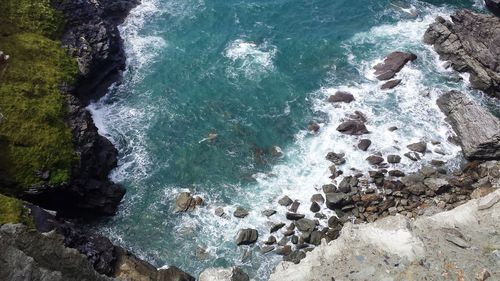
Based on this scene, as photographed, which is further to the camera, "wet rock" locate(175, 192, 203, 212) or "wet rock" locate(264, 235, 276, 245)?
"wet rock" locate(175, 192, 203, 212)

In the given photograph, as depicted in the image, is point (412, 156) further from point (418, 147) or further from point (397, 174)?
point (397, 174)

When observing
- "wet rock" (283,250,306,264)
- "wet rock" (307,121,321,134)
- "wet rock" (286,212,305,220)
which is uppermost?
"wet rock" (307,121,321,134)

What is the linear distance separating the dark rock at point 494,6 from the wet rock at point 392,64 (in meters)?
12.4

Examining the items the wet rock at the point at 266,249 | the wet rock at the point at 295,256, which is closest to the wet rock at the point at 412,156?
the wet rock at the point at 295,256

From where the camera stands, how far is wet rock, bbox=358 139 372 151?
46250 mm

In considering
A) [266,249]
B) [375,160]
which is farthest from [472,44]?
[266,249]

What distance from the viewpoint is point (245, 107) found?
2013 inches

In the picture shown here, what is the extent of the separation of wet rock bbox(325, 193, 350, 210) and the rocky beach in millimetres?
140

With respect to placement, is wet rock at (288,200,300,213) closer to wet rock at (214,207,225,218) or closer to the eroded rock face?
wet rock at (214,207,225,218)

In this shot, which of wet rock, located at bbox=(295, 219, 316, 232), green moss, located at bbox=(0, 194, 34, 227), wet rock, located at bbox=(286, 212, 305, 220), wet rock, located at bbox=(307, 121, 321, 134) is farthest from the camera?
wet rock, located at bbox=(307, 121, 321, 134)

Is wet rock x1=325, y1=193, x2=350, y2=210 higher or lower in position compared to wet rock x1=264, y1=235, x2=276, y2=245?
higher

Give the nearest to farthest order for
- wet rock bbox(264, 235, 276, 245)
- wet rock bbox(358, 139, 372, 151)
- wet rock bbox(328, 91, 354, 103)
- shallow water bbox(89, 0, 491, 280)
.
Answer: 1. wet rock bbox(264, 235, 276, 245)
2. shallow water bbox(89, 0, 491, 280)
3. wet rock bbox(358, 139, 372, 151)
4. wet rock bbox(328, 91, 354, 103)

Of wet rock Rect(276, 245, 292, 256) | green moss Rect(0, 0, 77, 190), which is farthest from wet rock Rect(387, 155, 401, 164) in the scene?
green moss Rect(0, 0, 77, 190)

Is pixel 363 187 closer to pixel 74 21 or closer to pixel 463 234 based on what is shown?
pixel 463 234
